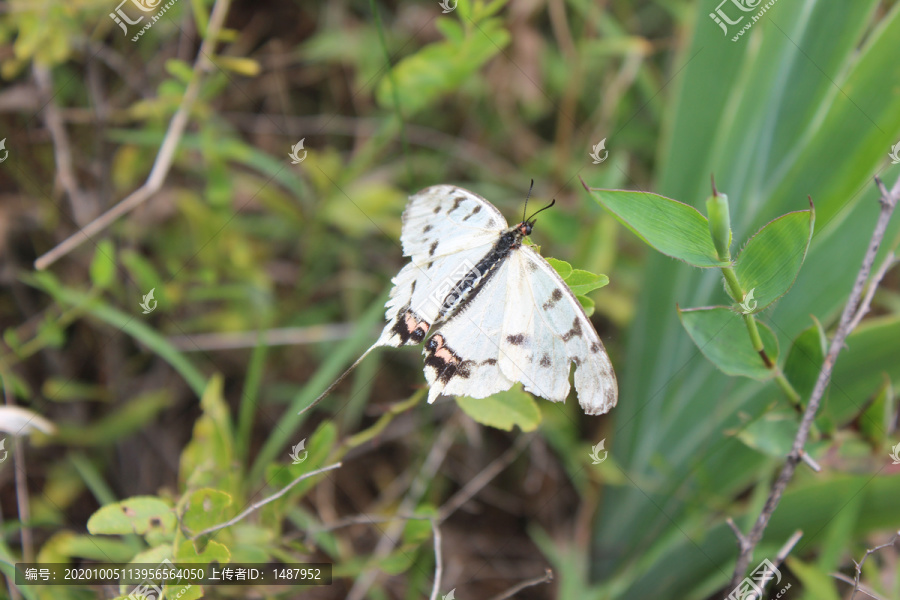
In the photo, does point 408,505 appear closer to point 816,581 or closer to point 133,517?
point 133,517

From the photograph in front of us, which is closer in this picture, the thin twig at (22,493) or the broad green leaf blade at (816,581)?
the broad green leaf blade at (816,581)

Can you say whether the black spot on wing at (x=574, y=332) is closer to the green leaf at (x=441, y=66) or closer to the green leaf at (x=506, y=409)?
the green leaf at (x=506, y=409)

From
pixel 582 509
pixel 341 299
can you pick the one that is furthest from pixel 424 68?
pixel 582 509

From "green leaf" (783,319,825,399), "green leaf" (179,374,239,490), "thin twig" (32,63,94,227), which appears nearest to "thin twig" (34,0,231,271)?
"thin twig" (32,63,94,227)

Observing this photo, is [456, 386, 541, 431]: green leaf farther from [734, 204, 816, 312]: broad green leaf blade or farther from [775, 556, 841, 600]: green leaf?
[775, 556, 841, 600]: green leaf

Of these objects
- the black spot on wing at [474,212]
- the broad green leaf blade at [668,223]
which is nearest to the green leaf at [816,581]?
the broad green leaf blade at [668,223]

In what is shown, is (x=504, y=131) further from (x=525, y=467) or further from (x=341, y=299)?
(x=525, y=467)

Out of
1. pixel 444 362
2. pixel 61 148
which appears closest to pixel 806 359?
pixel 444 362
